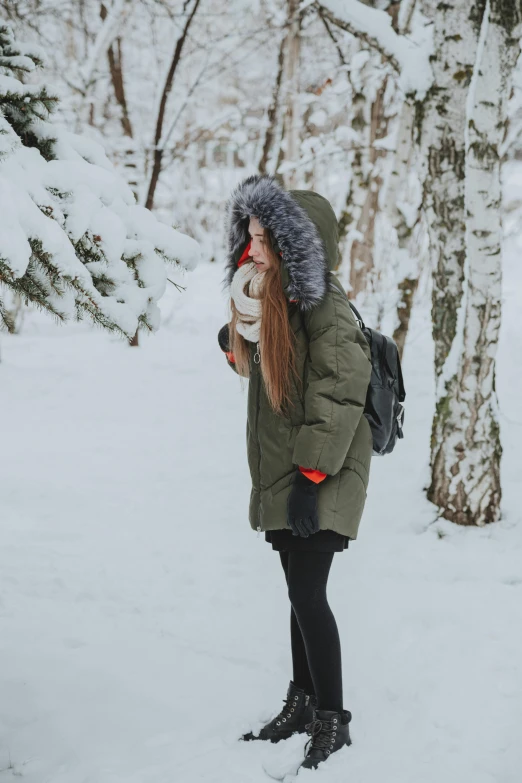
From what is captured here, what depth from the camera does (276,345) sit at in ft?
7.28

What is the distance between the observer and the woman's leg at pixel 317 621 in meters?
2.29

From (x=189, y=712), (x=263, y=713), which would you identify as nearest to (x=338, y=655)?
(x=263, y=713)

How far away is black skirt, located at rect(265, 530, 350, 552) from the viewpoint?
2.24 meters

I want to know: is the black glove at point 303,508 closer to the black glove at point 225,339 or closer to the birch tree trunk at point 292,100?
the black glove at point 225,339

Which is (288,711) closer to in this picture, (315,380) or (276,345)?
(315,380)

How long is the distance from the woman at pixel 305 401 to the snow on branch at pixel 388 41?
2.23 metres

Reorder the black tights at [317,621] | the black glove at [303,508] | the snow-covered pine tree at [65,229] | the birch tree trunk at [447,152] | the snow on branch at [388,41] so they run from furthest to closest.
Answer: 1. the snow on branch at [388,41]
2. the birch tree trunk at [447,152]
3. the black tights at [317,621]
4. the black glove at [303,508]
5. the snow-covered pine tree at [65,229]

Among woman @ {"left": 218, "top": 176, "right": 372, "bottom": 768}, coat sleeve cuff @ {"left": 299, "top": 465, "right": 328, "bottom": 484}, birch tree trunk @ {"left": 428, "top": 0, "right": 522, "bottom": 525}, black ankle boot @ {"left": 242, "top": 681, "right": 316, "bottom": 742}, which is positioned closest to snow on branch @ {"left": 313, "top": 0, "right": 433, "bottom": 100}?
birch tree trunk @ {"left": 428, "top": 0, "right": 522, "bottom": 525}

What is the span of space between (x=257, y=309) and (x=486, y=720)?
1.82 metres

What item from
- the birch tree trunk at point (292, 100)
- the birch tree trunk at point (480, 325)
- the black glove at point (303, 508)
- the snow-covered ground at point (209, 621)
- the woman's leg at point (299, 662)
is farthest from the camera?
the birch tree trunk at point (292, 100)

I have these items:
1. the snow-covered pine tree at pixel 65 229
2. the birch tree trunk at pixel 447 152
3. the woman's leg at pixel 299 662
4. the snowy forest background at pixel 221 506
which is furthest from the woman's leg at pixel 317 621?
the birch tree trunk at pixel 447 152

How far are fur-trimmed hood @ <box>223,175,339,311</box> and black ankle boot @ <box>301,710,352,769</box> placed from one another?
1481 millimetres

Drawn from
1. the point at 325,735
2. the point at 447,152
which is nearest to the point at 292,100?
the point at 447,152

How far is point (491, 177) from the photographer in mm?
3719
